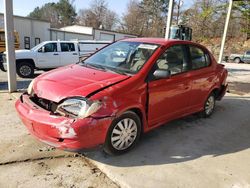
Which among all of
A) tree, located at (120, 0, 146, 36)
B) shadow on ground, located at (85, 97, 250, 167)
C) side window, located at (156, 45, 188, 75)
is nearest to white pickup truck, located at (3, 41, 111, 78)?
shadow on ground, located at (85, 97, 250, 167)

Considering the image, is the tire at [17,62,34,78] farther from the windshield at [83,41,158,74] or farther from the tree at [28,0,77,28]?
the tree at [28,0,77,28]

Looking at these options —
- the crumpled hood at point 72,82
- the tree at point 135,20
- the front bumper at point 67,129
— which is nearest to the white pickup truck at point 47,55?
the crumpled hood at point 72,82

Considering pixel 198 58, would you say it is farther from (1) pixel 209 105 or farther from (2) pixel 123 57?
(2) pixel 123 57

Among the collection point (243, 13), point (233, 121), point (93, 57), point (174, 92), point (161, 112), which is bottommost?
point (233, 121)

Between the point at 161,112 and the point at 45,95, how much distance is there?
1.84 m

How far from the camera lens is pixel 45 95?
149 inches

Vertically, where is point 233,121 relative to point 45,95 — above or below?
below

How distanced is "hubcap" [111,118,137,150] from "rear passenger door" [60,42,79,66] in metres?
10.2

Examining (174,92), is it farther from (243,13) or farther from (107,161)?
(243,13)

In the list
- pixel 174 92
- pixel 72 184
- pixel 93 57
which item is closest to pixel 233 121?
pixel 174 92

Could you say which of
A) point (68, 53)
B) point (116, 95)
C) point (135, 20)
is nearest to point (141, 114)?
point (116, 95)

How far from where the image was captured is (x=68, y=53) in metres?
13.9

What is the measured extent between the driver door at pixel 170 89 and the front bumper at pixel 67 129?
1.00m

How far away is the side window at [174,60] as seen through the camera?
182 inches
